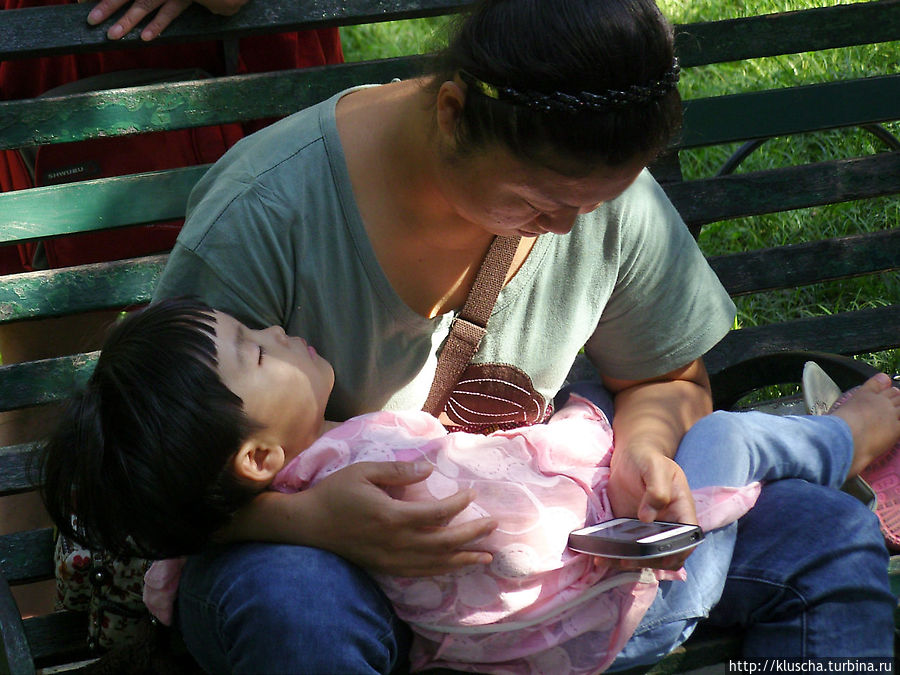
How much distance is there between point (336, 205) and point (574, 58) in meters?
0.54

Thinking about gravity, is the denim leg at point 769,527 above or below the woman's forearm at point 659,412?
below

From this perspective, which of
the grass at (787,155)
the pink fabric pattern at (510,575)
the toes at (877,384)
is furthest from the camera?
the grass at (787,155)

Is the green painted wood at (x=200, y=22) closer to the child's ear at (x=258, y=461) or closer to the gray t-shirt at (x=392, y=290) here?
the gray t-shirt at (x=392, y=290)

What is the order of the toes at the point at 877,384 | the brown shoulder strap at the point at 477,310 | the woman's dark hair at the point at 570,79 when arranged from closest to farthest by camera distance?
the woman's dark hair at the point at 570,79
the brown shoulder strap at the point at 477,310
the toes at the point at 877,384

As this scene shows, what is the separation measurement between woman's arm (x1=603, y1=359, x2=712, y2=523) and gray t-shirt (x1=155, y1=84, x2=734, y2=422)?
0.17 ft

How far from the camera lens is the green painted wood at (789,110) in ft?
8.87

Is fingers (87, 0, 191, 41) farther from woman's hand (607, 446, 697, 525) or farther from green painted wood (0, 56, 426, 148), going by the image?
A: woman's hand (607, 446, 697, 525)

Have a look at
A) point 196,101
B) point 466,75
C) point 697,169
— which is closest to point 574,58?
point 466,75

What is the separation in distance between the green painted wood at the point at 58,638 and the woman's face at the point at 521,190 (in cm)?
111

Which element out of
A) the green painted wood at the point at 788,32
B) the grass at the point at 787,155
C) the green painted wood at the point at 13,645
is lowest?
the grass at the point at 787,155

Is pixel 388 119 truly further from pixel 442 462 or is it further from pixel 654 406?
pixel 654 406

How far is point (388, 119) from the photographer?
194 cm

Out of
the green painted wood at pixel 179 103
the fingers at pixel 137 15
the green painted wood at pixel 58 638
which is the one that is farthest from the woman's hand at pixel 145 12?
the green painted wood at pixel 58 638

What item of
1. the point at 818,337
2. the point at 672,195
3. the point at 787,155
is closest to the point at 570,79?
the point at 672,195
